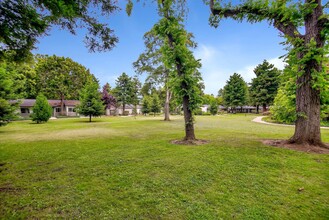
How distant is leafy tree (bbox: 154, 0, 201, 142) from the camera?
7.13 meters

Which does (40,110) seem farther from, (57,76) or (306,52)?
(306,52)

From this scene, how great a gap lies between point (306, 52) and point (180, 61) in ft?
15.2

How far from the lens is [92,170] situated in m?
4.15

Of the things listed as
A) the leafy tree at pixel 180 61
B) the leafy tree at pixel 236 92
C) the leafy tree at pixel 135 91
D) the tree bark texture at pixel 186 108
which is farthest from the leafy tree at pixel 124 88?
the tree bark texture at pixel 186 108

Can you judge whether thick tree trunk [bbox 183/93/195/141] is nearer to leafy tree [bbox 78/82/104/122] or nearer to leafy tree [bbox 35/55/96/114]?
leafy tree [bbox 78/82/104/122]

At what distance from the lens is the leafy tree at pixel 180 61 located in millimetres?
7129

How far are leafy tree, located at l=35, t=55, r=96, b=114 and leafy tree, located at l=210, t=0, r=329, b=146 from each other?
3298cm

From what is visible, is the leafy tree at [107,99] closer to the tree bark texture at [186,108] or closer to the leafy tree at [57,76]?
the leafy tree at [57,76]

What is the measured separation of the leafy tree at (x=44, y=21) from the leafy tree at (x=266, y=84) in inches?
1645

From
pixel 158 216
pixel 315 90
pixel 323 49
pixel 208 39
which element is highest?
pixel 208 39

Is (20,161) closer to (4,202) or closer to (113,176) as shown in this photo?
(4,202)

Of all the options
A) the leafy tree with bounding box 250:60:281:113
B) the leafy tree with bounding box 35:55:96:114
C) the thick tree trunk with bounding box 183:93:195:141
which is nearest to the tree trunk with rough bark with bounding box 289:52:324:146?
the thick tree trunk with bounding box 183:93:195:141

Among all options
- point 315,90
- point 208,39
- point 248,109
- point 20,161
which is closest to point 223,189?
point 315,90

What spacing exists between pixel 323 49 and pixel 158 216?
6861 mm
